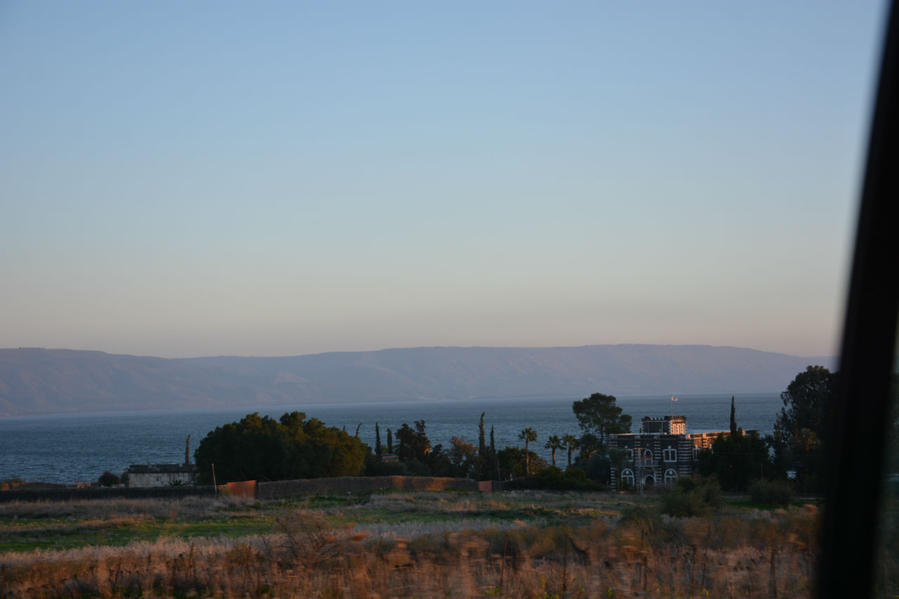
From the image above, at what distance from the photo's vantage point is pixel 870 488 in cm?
740

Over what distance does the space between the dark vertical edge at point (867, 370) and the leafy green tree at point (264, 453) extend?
154ft

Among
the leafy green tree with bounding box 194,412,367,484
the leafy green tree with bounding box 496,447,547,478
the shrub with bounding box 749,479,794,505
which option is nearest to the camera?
the shrub with bounding box 749,479,794,505

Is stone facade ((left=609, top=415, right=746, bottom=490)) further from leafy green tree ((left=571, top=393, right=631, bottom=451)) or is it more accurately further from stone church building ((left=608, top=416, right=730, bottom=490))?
leafy green tree ((left=571, top=393, right=631, bottom=451))

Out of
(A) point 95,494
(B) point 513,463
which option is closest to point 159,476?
(B) point 513,463

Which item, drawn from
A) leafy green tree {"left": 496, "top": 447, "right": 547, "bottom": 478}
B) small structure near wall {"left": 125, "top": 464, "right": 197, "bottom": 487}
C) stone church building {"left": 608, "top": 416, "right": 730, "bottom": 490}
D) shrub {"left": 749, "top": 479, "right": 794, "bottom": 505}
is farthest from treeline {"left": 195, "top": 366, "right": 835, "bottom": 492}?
small structure near wall {"left": 125, "top": 464, "right": 197, "bottom": 487}

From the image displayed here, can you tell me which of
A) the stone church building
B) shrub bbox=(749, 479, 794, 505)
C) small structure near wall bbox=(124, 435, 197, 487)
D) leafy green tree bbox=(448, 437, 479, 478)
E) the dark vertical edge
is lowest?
small structure near wall bbox=(124, 435, 197, 487)

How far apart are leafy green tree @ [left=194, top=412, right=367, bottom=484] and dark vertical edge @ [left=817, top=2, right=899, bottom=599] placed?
1847 inches

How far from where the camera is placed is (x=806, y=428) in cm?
6200

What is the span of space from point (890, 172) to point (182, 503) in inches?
1329

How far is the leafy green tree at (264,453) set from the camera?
52.4m

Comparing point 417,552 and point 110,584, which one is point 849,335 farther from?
point 110,584

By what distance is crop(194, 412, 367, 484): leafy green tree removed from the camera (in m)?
52.4

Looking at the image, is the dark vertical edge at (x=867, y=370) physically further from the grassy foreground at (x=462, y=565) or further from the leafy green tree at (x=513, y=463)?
the leafy green tree at (x=513, y=463)

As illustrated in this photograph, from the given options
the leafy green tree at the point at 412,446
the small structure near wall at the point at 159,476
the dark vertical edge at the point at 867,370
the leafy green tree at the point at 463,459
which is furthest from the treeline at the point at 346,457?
the dark vertical edge at the point at 867,370
